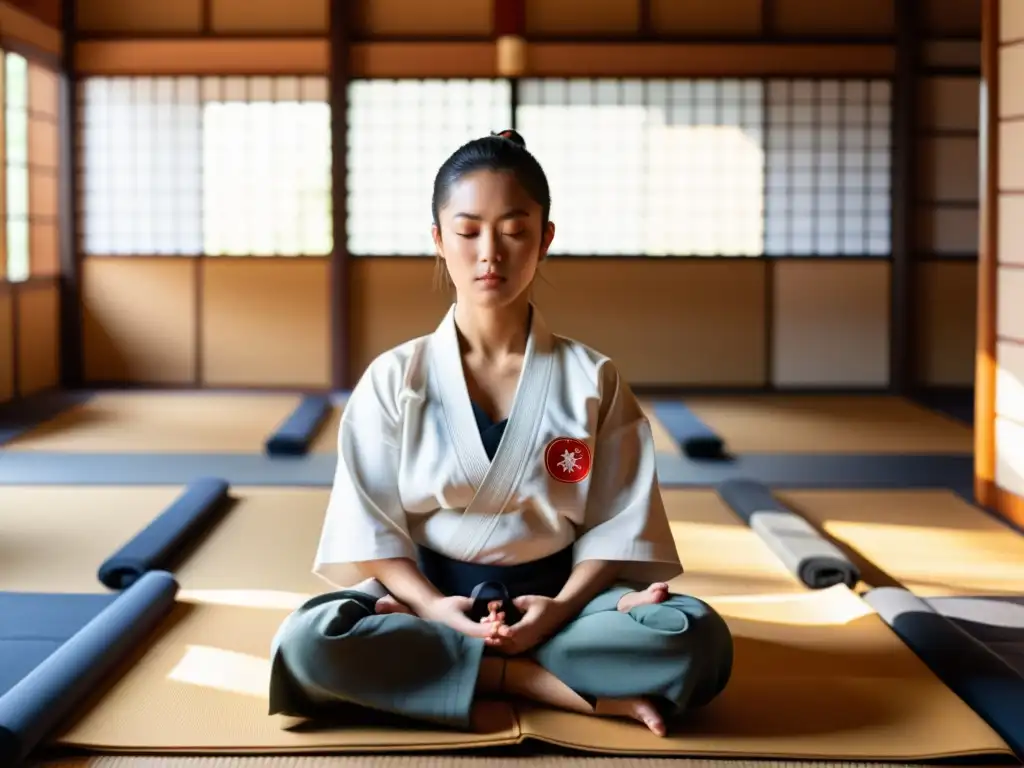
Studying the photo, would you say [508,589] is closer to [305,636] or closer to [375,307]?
[305,636]

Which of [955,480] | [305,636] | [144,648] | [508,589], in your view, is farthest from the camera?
[955,480]

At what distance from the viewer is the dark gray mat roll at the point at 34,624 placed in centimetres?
264

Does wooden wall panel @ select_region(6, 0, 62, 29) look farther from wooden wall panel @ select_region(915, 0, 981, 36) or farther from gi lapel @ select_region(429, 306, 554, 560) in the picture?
gi lapel @ select_region(429, 306, 554, 560)

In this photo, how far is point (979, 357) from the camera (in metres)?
4.64

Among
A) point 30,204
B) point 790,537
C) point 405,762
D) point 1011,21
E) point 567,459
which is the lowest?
point 405,762

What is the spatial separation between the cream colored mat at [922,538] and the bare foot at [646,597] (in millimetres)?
1334

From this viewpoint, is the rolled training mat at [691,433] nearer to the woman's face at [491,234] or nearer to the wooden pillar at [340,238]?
the wooden pillar at [340,238]

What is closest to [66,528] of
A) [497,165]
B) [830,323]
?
[497,165]

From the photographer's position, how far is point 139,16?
7.66 meters

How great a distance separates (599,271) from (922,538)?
3990mm

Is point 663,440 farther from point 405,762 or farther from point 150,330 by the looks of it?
point 405,762

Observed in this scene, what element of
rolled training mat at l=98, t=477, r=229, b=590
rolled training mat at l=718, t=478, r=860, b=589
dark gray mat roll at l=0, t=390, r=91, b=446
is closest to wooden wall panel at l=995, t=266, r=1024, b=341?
rolled training mat at l=718, t=478, r=860, b=589

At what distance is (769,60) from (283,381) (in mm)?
3402

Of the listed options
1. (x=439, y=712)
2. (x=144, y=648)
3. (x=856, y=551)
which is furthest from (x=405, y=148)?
(x=439, y=712)
